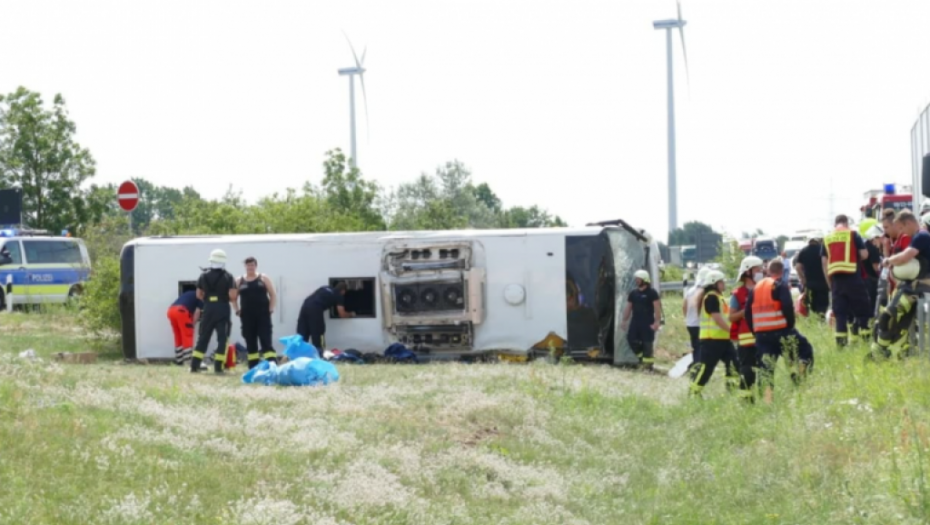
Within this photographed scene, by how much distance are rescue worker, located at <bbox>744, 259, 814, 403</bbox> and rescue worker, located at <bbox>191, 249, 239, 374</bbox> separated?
7234 millimetres

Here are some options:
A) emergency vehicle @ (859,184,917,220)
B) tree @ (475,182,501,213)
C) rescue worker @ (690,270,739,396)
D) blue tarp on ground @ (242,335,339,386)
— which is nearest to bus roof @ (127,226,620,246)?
blue tarp on ground @ (242,335,339,386)

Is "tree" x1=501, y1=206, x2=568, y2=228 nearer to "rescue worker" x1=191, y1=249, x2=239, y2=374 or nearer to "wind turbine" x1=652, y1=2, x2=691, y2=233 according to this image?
"wind turbine" x1=652, y1=2, x2=691, y2=233

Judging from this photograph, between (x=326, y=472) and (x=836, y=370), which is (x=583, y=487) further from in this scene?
(x=836, y=370)

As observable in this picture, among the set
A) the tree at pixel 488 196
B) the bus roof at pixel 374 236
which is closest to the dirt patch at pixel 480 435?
the bus roof at pixel 374 236

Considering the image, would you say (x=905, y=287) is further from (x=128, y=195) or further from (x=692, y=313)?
(x=128, y=195)

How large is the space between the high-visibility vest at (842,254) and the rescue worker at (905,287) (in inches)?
64.9

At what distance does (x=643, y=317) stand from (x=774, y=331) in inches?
263

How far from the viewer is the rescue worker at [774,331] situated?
1403cm

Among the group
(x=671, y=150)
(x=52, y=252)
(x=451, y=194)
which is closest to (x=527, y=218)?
(x=451, y=194)

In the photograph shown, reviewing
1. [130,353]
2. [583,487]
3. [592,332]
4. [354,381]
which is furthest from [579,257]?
[583,487]

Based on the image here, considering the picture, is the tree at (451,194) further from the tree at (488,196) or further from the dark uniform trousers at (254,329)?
the dark uniform trousers at (254,329)

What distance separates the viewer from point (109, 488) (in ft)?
28.4

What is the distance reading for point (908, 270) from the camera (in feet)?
45.8

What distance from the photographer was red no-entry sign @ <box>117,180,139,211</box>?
24.5m
